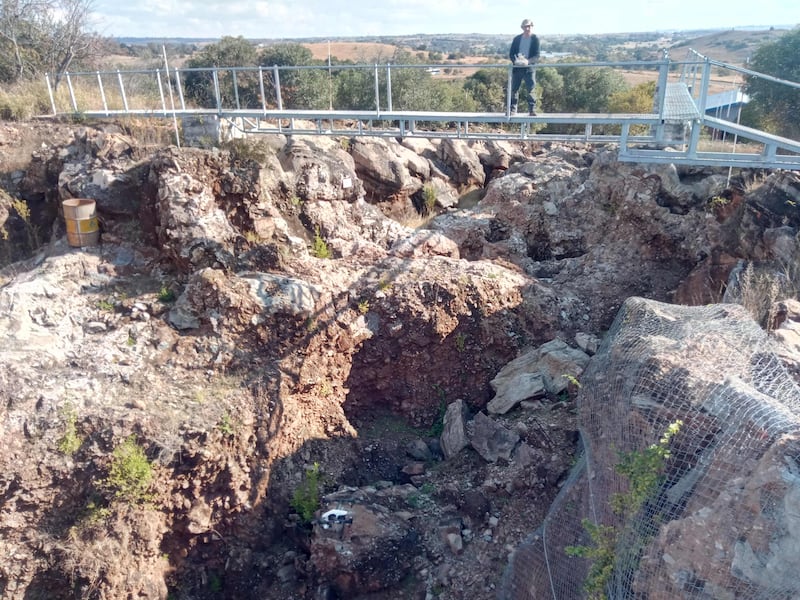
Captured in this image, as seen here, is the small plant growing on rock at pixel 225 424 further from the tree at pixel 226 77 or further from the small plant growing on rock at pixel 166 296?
the tree at pixel 226 77

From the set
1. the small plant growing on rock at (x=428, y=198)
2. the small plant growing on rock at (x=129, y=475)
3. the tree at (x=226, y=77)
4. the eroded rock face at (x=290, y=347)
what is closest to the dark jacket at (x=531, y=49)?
the eroded rock face at (x=290, y=347)

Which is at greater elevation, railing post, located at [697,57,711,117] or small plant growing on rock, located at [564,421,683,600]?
railing post, located at [697,57,711,117]

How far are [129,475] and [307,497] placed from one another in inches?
82.6

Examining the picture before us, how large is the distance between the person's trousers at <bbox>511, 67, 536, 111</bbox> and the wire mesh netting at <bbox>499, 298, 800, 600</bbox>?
15.8 feet

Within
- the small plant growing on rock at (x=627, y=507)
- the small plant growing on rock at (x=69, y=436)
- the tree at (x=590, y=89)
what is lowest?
the small plant growing on rock at (x=69, y=436)

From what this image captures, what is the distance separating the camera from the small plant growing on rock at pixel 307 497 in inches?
283

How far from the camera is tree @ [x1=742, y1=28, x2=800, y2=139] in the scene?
59.2 feet

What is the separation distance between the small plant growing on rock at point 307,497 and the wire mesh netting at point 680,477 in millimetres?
2557

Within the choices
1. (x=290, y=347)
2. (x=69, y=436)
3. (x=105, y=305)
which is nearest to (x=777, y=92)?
(x=290, y=347)

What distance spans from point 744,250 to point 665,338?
4.73 meters

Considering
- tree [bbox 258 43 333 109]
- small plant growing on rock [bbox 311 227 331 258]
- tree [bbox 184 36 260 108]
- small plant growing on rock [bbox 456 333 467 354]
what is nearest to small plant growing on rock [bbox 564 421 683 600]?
small plant growing on rock [bbox 456 333 467 354]

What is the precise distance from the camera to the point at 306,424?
8.12 m

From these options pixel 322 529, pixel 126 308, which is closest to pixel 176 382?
pixel 126 308

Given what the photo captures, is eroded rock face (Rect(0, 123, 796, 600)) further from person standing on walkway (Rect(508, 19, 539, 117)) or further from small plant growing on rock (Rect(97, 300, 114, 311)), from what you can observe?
person standing on walkway (Rect(508, 19, 539, 117))
